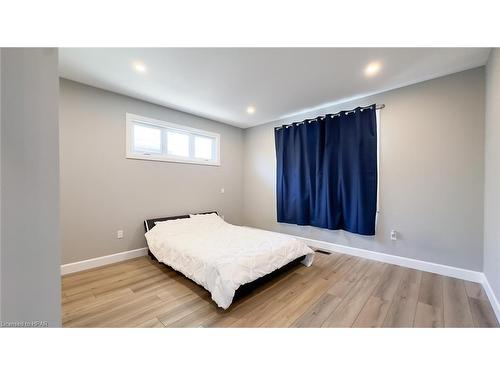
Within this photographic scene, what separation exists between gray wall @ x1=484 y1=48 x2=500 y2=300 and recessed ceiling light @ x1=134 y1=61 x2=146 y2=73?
336 centimetres

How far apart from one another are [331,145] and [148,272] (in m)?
3.29

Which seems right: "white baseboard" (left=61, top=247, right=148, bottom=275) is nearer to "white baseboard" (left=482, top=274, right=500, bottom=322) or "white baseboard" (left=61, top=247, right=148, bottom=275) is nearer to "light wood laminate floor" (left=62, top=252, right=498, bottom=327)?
"light wood laminate floor" (left=62, top=252, right=498, bottom=327)

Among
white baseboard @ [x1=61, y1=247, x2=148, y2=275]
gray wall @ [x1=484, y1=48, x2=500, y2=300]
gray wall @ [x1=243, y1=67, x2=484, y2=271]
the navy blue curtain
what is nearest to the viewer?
gray wall @ [x1=484, y1=48, x2=500, y2=300]

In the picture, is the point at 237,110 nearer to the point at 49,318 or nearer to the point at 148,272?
the point at 148,272

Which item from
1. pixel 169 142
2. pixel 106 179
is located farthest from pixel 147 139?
pixel 106 179

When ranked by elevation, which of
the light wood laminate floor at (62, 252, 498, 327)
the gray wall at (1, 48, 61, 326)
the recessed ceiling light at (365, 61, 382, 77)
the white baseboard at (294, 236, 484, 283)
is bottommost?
the light wood laminate floor at (62, 252, 498, 327)

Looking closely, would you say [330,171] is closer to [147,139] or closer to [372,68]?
[372,68]

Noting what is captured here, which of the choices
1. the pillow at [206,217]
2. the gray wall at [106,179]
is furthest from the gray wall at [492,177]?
the gray wall at [106,179]

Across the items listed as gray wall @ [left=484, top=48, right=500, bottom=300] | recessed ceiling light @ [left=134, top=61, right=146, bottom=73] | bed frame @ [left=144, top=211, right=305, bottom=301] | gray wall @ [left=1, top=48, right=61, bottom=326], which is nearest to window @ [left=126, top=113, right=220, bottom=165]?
recessed ceiling light @ [left=134, top=61, right=146, bottom=73]

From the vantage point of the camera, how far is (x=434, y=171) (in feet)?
7.71

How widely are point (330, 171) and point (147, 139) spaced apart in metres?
3.10

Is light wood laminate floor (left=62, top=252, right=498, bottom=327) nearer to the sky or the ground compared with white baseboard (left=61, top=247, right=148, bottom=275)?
nearer to the ground

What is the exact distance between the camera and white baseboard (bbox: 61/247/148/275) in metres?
2.35

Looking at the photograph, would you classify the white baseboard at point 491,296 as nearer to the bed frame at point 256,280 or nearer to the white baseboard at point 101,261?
the bed frame at point 256,280
